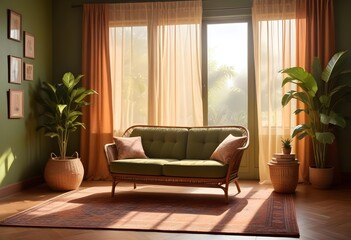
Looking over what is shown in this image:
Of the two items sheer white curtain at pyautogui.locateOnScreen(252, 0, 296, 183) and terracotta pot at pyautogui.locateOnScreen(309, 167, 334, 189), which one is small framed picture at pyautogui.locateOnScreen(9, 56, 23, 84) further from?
terracotta pot at pyautogui.locateOnScreen(309, 167, 334, 189)

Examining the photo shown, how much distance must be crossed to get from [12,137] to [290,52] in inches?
145

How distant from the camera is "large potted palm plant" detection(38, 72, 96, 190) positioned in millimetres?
5207

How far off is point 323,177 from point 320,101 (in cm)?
93

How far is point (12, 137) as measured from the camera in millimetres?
5137

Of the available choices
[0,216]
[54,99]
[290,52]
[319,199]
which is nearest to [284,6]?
[290,52]

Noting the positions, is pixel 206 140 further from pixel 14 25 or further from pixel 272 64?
pixel 14 25

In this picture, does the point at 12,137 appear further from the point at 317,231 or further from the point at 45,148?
the point at 317,231

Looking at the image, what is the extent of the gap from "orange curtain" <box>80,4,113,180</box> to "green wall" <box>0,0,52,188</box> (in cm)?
55

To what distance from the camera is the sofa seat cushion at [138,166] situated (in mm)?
4617

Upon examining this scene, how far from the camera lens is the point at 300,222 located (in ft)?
12.0

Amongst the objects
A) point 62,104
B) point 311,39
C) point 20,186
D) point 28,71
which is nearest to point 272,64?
point 311,39

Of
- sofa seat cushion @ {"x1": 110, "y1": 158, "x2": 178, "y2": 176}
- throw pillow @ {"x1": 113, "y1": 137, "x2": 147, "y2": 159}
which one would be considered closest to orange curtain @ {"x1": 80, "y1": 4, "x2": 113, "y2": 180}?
throw pillow @ {"x1": 113, "y1": 137, "x2": 147, "y2": 159}

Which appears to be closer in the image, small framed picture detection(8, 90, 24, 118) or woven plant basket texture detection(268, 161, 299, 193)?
woven plant basket texture detection(268, 161, 299, 193)

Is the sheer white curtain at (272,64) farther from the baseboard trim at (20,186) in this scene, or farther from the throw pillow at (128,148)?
the baseboard trim at (20,186)
